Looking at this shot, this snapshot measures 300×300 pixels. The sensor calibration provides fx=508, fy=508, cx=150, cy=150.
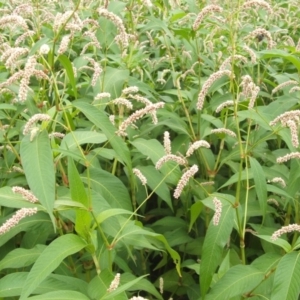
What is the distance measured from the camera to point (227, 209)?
1905mm

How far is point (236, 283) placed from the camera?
1.71 m

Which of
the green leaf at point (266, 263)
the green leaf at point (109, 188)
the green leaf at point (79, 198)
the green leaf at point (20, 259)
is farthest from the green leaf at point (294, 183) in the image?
the green leaf at point (20, 259)

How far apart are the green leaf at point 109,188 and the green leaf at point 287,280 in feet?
2.04

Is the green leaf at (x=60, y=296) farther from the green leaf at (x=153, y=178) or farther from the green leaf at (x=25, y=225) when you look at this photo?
the green leaf at (x=153, y=178)

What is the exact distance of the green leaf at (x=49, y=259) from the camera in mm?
1371

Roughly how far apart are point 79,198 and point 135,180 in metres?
0.66

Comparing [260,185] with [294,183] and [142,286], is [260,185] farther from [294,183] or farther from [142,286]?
[142,286]

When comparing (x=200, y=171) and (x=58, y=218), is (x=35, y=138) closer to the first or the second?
(x=58, y=218)

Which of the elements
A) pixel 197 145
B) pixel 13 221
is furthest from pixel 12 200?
pixel 197 145

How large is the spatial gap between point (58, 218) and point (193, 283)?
0.83 metres

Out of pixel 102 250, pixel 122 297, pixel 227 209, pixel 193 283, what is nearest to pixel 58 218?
pixel 102 250

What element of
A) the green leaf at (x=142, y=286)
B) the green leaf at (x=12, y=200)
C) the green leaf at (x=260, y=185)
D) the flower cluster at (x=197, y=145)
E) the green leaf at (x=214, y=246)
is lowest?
the green leaf at (x=142, y=286)

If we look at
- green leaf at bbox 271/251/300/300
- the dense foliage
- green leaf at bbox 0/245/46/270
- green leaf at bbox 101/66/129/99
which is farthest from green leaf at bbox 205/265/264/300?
green leaf at bbox 101/66/129/99

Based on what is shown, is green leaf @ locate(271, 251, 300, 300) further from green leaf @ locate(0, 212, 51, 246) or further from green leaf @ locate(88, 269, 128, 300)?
green leaf @ locate(0, 212, 51, 246)
